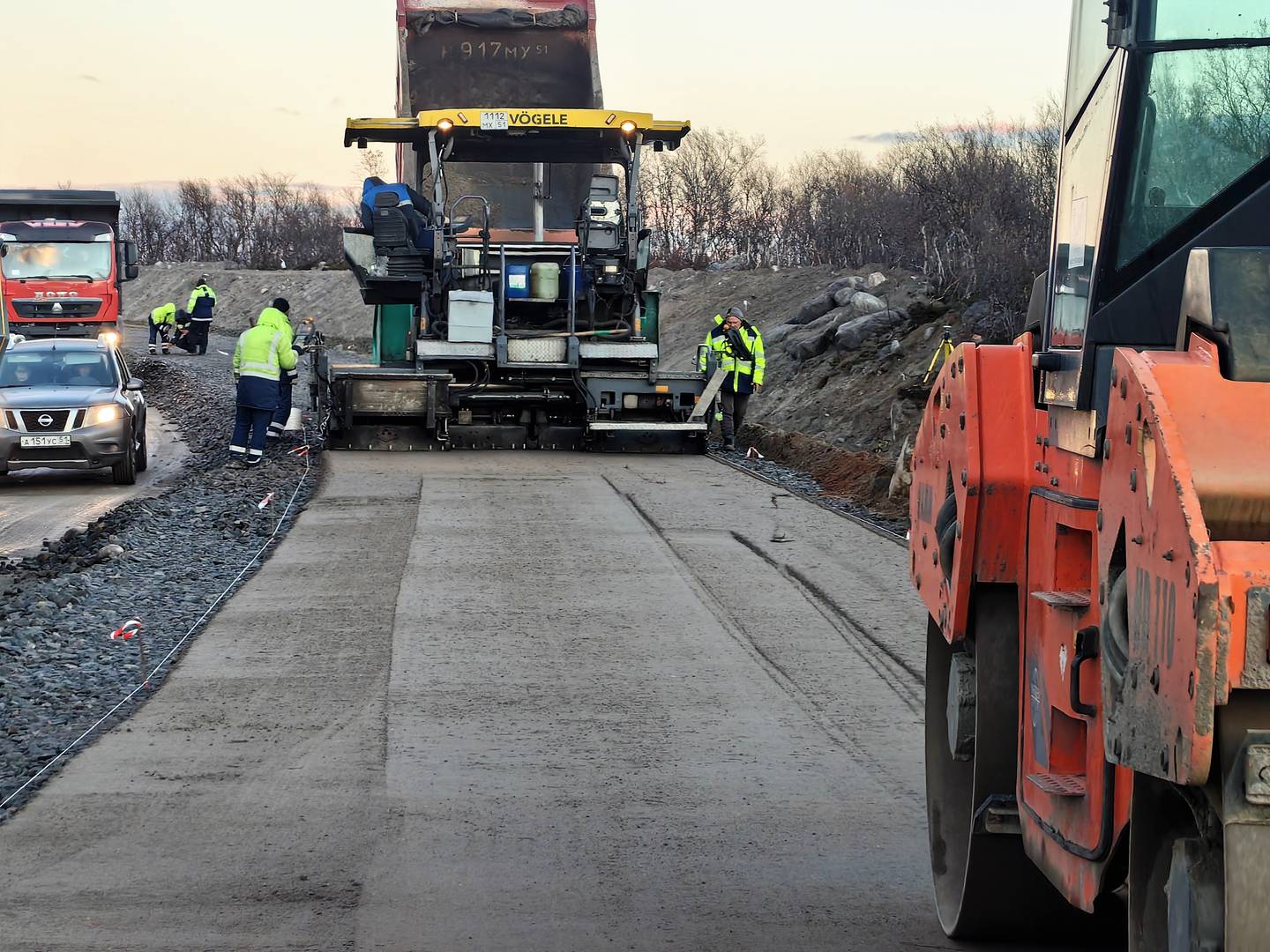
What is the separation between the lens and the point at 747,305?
148 ft

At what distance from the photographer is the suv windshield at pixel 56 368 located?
63.1 ft

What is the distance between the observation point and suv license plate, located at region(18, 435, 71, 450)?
59.1 ft

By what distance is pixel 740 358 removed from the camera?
21625mm

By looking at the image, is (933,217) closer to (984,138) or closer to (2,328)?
(984,138)

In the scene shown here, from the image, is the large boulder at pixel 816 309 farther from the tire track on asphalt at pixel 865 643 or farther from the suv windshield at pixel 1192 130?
the suv windshield at pixel 1192 130

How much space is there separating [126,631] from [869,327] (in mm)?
21845

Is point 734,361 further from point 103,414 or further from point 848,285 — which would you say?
point 848,285

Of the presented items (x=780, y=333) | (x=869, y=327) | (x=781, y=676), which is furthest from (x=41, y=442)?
(x=780, y=333)

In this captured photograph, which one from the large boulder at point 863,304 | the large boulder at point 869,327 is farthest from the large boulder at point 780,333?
the large boulder at point 869,327

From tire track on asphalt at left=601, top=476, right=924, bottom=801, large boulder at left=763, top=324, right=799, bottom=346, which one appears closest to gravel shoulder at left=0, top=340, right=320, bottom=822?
tire track on asphalt at left=601, top=476, right=924, bottom=801

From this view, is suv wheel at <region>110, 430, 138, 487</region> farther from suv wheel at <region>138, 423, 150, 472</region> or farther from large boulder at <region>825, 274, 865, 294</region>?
large boulder at <region>825, 274, 865, 294</region>

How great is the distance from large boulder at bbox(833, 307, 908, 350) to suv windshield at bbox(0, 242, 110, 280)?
51.0 feet

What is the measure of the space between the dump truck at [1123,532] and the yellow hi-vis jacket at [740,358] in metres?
16.1

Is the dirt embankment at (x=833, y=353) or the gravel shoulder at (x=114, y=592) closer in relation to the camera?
the gravel shoulder at (x=114, y=592)
